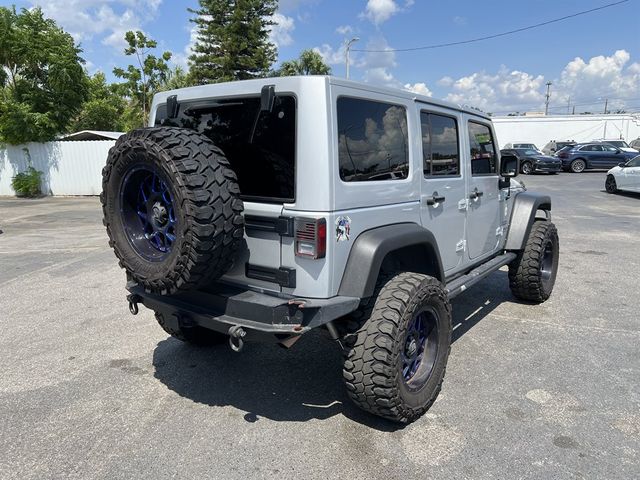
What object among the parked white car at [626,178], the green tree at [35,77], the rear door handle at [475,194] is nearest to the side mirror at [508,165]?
the rear door handle at [475,194]

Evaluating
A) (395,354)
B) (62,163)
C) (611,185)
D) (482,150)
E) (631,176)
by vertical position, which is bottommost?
(611,185)

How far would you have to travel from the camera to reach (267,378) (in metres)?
3.65

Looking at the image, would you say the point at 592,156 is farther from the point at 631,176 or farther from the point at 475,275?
the point at 475,275

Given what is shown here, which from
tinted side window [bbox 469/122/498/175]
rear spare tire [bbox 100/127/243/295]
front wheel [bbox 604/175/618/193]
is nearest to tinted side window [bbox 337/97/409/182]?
rear spare tire [bbox 100/127/243/295]

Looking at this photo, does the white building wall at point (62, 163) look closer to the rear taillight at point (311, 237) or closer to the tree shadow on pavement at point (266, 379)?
the tree shadow on pavement at point (266, 379)

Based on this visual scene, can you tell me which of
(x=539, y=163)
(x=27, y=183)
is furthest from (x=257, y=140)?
(x=539, y=163)

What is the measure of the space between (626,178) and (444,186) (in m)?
15.7

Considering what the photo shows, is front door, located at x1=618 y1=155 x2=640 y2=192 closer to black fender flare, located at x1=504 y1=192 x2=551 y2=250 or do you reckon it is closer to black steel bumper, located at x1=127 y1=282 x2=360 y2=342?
black fender flare, located at x1=504 y1=192 x2=551 y2=250

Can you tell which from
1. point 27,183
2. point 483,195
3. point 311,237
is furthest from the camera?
point 27,183

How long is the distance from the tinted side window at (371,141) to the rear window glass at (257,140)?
31cm

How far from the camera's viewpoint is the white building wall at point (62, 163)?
18.0 m

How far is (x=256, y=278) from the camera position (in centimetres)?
286

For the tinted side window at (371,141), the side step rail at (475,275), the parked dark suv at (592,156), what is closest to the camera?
the tinted side window at (371,141)

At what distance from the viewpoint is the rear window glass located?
8.77ft
